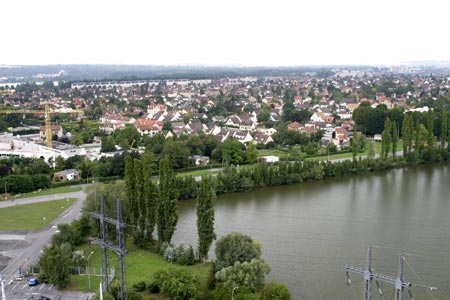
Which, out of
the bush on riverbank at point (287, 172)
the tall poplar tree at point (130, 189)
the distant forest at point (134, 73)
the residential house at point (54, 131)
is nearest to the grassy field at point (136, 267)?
the tall poplar tree at point (130, 189)

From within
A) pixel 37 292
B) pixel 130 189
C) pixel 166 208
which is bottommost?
pixel 37 292

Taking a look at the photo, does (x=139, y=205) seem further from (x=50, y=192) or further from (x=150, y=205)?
(x=50, y=192)

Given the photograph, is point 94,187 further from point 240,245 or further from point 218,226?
point 240,245

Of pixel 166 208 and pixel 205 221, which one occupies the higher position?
pixel 166 208

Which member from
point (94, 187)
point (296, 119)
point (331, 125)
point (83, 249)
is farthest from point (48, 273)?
point (296, 119)

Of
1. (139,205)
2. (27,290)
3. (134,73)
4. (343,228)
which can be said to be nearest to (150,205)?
(139,205)

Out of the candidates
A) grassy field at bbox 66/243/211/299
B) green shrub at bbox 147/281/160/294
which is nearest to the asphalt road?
grassy field at bbox 66/243/211/299
